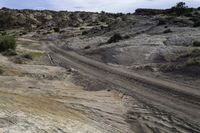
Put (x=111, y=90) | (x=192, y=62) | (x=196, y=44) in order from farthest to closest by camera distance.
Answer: (x=196, y=44) → (x=192, y=62) → (x=111, y=90)

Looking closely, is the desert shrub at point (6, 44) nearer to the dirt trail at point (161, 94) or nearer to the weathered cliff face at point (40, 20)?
the dirt trail at point (161, 94)

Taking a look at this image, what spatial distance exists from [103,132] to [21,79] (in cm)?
1375

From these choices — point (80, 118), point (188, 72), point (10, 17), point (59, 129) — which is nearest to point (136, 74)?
point (188, 72)

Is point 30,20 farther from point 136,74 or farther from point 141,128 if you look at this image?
point 141,128

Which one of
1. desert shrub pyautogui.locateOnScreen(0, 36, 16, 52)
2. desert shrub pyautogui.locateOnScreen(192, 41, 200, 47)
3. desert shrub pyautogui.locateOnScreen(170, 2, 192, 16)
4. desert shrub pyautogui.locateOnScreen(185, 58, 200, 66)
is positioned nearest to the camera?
desert shrub pyautogui.locateOnScreen(185, 58, 200, 66)

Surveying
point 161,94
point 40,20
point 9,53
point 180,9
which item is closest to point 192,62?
point 161,94

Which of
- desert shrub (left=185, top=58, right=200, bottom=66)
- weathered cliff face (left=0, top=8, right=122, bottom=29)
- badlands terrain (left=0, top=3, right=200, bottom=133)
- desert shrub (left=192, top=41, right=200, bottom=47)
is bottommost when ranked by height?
weathered cliff face (left=0, top=8, right=122, bottom=29)

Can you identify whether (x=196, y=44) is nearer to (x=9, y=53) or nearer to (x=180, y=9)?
(x=9, y=53)

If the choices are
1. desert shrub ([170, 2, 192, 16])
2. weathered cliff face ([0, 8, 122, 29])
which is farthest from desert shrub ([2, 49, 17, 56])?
weathered cliff face ([0, 8, 122, 29])

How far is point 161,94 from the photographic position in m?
23.4

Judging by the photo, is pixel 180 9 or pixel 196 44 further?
pixel 180 9

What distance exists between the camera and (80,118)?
18.1 metres

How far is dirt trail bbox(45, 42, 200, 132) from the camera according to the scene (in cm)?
1772

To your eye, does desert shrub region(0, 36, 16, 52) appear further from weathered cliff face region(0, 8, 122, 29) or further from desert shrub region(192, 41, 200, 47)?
weathered cliff face region(0, 8, 122, 29)
